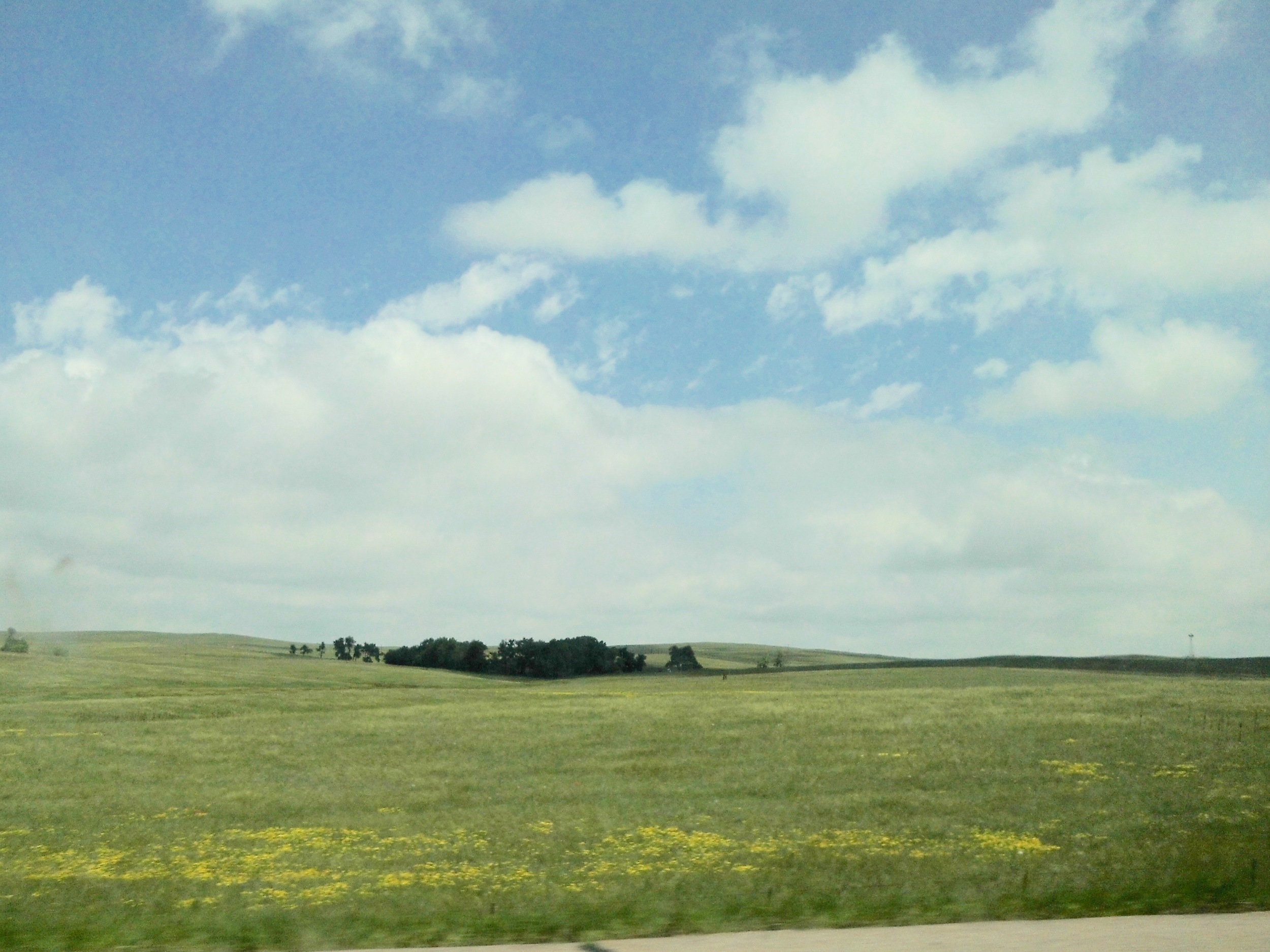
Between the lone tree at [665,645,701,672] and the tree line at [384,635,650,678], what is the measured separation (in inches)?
128

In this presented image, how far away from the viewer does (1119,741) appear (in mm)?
30703

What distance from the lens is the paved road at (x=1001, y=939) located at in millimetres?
7961

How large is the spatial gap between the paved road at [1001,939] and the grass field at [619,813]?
0.96 metres

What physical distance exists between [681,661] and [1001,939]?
104666 mm

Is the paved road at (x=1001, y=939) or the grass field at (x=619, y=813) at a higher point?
the paved road at (x=1001, y=939)

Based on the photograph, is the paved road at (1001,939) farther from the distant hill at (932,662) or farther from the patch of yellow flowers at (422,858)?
the distant hill at (932,662)

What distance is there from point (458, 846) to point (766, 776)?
36.5ft

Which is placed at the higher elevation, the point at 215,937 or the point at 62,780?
the point at 215,937

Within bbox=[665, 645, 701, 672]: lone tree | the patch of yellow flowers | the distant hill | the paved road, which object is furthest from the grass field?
bbox=[665, 645, 701, 672]: lone tree

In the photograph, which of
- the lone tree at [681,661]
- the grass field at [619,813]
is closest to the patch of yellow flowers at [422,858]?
the grass field at [619,813]

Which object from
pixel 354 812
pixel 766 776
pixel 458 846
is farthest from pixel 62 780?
pixel 766 776

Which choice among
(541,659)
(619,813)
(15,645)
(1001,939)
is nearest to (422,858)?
(619,813)

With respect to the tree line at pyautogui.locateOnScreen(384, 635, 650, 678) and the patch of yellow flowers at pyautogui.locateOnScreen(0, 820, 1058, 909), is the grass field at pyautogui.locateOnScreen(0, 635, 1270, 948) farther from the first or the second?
the tree line at pyautogui.locateOnScreen(384, 635, 650, 678)

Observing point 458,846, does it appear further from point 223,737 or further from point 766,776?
point 223,737
